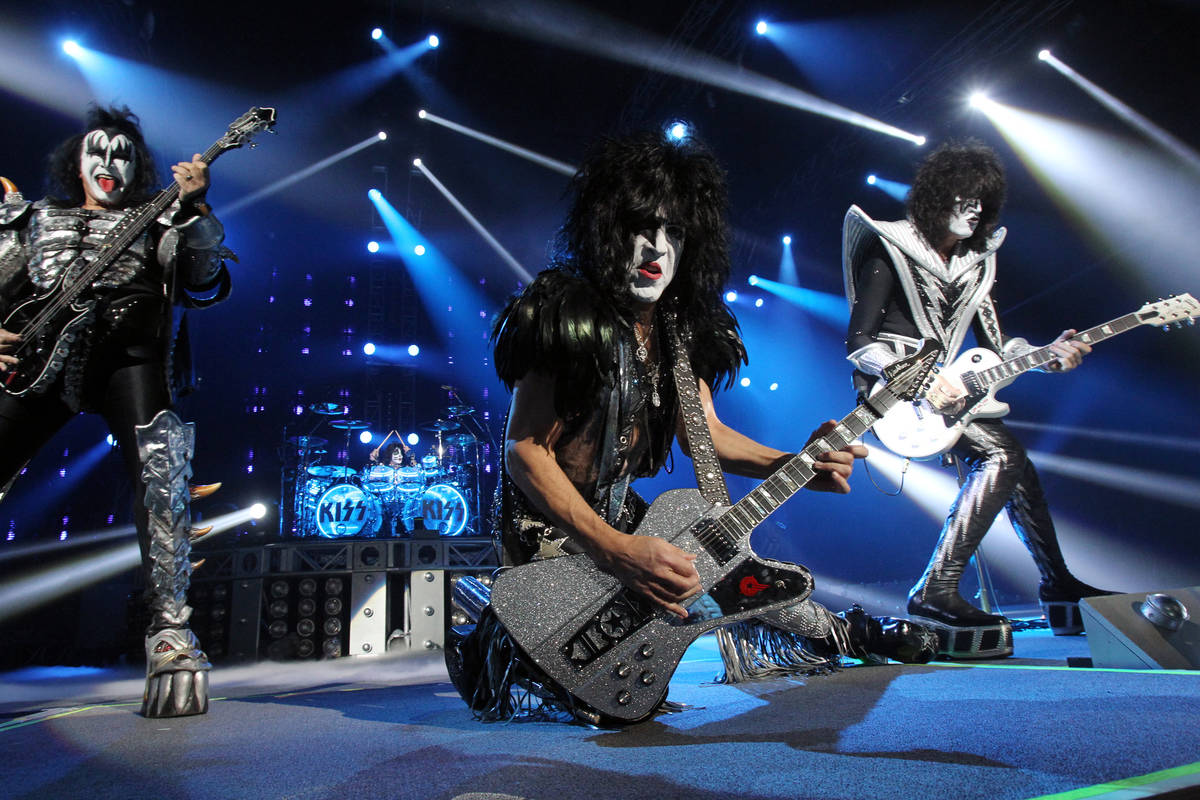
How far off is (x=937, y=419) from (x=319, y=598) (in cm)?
509

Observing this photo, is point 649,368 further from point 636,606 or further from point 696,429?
point 636,606

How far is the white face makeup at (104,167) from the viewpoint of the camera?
8.38 ft

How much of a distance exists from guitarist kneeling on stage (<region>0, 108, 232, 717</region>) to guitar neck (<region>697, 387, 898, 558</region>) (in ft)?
5.92

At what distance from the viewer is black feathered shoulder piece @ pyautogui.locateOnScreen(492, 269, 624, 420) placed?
1672mm

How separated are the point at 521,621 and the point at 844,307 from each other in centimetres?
860

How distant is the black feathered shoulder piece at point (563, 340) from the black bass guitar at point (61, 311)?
4.54 ft

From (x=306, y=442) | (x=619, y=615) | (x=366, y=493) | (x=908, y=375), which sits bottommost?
(x=619, y=615)

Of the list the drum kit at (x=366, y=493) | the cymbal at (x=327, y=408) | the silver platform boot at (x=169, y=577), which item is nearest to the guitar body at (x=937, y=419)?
the silver platform boot at (x=169, y=577)

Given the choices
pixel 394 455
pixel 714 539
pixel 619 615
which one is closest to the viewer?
pixel 619 615

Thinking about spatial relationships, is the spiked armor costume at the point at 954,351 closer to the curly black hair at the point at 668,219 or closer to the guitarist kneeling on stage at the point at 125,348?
the curly black hair at the point at 668,219

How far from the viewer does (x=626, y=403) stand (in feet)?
6.06

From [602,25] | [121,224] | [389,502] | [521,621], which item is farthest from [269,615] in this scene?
[602,25]

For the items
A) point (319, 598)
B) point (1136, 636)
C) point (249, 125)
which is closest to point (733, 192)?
point (319, 598)

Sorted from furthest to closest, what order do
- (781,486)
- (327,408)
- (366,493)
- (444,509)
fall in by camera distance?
(444,509)
(327,408)
(366,493)
(781,486)
